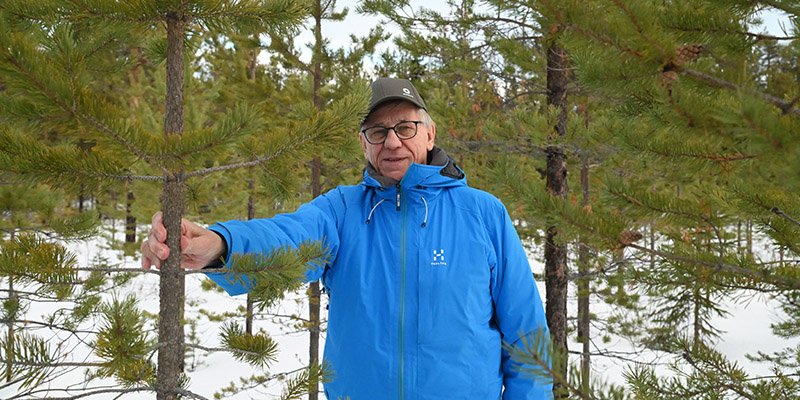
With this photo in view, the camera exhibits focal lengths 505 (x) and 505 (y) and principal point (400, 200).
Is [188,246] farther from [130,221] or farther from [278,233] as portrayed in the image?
[130,221]

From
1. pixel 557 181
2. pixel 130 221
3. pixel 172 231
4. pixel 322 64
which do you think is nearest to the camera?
pixel 172 231

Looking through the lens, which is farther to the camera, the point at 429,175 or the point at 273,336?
the point at 273,336

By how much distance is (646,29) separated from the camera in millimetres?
1528

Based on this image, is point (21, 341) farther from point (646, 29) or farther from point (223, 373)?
point (223, 373)

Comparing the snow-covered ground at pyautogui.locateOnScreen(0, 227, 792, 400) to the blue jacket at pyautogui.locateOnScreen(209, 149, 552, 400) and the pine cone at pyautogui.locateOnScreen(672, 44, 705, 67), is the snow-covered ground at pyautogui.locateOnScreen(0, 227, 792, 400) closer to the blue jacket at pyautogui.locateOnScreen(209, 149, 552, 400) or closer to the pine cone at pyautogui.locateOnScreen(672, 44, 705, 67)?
the blue jacket at pyautogui.locateOnScreen(209, 149, 552, 400)

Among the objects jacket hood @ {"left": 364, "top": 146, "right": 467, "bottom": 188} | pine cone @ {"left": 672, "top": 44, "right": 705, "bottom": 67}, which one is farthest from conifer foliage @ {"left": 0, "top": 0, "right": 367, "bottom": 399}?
pine cone @ {"left": 672, "top": 44, "right": 705, "bottom": 67}

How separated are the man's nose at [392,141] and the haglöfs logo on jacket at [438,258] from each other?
1.78ft

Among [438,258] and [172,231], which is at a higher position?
[172,231]

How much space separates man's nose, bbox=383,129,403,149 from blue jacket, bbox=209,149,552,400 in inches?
6.9

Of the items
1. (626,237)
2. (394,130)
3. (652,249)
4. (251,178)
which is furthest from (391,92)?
(251,178)

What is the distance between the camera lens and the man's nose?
242 cm

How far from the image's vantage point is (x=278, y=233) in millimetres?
2031

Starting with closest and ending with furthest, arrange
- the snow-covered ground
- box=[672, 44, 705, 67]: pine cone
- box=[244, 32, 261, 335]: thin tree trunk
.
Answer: box=[672, 44, 705, 67]: pine cone
box=[244, 32, 261, 335]: thin tree trunk
the snow-covered ground

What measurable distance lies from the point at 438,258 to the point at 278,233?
711 millimetres
